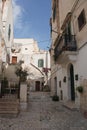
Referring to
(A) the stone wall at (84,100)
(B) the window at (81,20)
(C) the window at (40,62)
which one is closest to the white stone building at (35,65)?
(C) the window at (40,62)

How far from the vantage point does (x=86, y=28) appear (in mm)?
8734

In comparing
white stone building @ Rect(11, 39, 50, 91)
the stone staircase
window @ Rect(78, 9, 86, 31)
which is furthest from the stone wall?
white stone building @ Rect(11, 39, 50, 91)

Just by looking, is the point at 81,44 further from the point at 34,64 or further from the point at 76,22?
the point at 34,64

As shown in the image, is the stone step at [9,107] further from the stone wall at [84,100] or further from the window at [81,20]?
the window at [81,20]

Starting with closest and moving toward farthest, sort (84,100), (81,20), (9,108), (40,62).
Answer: (84,100), (9,108), (81,20), (40,62)

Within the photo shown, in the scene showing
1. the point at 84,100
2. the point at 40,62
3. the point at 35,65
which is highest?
the point at 40,62

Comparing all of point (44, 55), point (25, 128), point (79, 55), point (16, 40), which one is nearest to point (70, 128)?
point (25, 128)

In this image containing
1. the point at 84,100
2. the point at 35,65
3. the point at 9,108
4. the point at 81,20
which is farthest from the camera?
the point at 35,65

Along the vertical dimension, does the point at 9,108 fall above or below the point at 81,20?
→ below

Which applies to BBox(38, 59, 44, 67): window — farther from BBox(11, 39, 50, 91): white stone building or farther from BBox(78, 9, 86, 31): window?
BBox(78, 9, 86, 31): window

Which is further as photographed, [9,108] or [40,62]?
[40,62]

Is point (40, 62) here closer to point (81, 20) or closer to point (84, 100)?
point (81, 20)

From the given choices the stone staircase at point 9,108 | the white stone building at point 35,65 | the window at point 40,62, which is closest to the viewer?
the stone staircase at point 9,108

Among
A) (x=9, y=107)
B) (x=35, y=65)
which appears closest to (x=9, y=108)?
(x=9, y=107)
